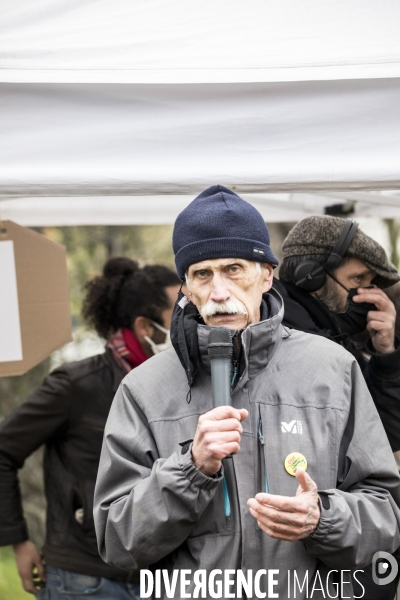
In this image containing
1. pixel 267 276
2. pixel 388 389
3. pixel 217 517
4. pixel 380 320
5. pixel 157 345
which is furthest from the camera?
pixel 157 345

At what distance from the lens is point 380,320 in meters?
3.17

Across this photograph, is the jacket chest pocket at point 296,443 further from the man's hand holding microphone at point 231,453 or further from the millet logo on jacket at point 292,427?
the man's hand holding microphone at point 231,453

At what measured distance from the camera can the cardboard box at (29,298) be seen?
10.6 ft

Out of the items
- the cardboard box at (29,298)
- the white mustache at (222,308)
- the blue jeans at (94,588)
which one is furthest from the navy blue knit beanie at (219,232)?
the blue jeans at (94,588)

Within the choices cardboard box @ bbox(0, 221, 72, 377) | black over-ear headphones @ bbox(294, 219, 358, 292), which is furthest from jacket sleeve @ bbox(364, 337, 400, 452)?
cardboard box @ bbox(0, 221, 72, 377)

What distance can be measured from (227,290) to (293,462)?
50 centimetres

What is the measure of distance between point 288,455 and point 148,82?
1195 mm

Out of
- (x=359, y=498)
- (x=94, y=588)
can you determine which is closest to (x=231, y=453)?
(x=359, y=498)

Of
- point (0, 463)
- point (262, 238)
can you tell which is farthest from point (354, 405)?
point (0, 463)

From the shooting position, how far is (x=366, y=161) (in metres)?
2.61

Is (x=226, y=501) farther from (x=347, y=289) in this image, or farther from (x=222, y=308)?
(x=347, y=289)

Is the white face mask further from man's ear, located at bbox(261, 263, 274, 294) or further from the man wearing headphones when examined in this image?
man's ear, located at bbox(261, 263, 274, 294)

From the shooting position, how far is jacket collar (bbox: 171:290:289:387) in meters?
2.22

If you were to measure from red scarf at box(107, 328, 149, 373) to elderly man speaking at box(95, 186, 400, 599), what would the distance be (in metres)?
1.80
